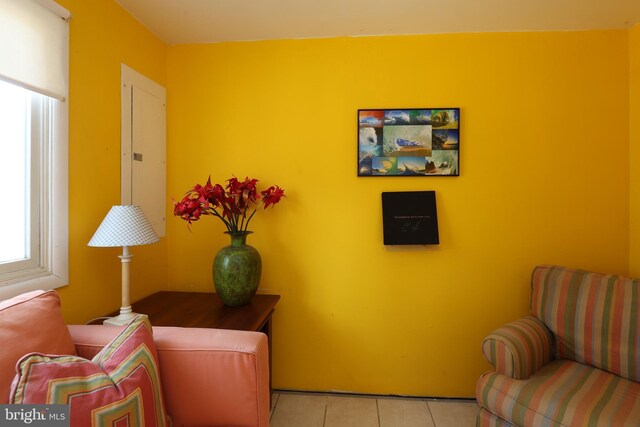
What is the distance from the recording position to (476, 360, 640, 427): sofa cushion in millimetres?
1135

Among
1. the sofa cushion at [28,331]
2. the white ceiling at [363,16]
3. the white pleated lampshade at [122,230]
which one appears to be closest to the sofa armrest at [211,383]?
the sofa cushion at [28,331]

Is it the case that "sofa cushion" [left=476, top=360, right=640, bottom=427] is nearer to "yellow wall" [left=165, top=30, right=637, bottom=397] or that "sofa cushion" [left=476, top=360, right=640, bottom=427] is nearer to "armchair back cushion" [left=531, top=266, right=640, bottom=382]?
"armchair back cushion" [left=531, top=266, right=640, bottom=382]

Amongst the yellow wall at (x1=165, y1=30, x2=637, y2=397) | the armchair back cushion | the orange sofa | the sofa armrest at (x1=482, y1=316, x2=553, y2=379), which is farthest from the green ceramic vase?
the armchair back cushion

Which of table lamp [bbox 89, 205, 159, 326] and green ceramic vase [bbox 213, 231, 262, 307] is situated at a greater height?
table lamp [bbox 89, 205, 159, 326]

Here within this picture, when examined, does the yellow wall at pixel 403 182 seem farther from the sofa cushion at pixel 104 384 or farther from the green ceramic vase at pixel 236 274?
the sofa cushion at pixel 104 384

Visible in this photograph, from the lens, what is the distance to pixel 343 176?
1903 mm

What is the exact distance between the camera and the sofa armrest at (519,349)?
4.47ft

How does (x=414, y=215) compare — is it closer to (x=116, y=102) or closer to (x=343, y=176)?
(x=343, y=176)

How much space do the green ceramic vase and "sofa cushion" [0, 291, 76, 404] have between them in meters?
0.69

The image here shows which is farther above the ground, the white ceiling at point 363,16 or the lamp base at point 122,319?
the white ceiling at point 363,16

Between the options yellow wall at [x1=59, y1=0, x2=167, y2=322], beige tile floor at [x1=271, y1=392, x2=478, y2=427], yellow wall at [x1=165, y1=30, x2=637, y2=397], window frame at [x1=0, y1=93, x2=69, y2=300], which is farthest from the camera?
yellow wall at [x1=165, y1=30, x2=637, y2=397]

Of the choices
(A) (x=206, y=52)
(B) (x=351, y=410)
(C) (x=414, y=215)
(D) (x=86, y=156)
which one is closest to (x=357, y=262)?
(C) (x=414, y=215)

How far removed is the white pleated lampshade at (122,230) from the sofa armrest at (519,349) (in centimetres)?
164

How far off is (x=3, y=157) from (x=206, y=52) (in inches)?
49.8
